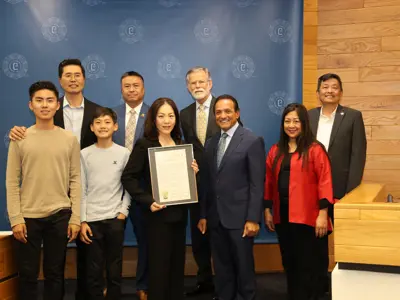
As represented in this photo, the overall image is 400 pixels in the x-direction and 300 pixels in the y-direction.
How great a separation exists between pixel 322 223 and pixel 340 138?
0.80 meters

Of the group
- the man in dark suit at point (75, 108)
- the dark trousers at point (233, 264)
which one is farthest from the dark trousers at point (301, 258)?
the man in dark suit at point (75, 108)

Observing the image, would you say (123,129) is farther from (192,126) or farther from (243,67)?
(243,67)

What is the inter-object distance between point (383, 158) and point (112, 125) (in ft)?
8.37

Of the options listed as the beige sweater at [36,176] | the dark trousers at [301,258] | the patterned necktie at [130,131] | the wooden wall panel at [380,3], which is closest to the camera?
the beige sweater at [36,176]

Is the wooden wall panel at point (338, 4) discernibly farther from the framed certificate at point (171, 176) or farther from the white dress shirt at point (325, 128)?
the framed certificate at point (171, 176)

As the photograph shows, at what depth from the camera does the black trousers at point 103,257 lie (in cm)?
289

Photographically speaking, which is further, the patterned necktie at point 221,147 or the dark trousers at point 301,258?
the patterned necktie at point 221,147

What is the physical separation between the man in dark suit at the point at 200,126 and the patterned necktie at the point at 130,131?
0.38 m

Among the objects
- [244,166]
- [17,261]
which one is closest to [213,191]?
[244,166]

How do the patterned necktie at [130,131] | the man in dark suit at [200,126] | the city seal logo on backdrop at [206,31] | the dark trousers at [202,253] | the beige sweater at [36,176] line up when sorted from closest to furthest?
1. the beige sweater at [36,176]
2. the patterned necktie at [130,131]
3. the man in dark suit at [200,126]
4. the dark trousers at [202,253]
5. the city seal logo on backdrop at [206,31]

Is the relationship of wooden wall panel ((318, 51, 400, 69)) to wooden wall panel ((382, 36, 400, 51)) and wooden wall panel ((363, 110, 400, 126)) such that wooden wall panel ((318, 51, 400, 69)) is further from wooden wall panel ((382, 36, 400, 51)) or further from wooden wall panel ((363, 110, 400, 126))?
wooden wall panel ((363, 110, 400, 126))

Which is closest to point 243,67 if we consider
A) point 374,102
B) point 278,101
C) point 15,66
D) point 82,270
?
point 278,101

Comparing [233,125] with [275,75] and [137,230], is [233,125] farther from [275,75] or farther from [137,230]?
[275,75]

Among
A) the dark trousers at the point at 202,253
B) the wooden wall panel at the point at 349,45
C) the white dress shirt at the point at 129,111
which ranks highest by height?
the wooden wall panel at the point at 349,45
